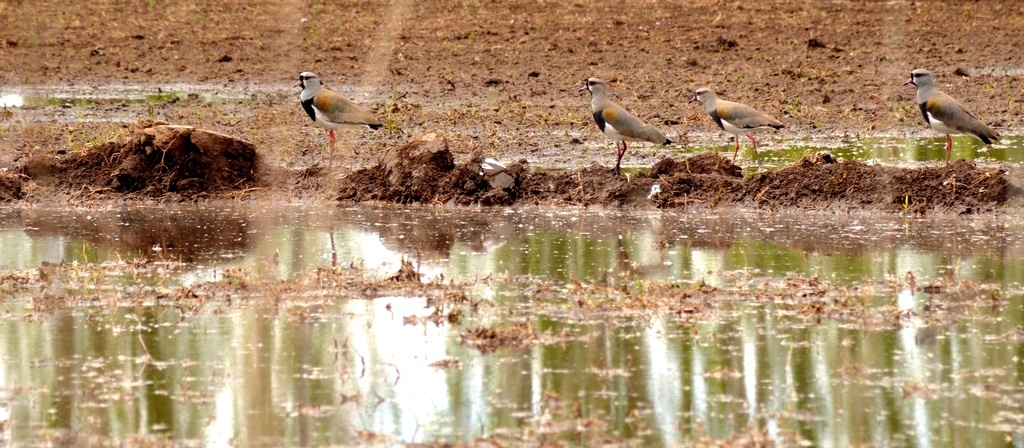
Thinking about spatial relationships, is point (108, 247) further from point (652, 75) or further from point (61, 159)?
point (652, 75)

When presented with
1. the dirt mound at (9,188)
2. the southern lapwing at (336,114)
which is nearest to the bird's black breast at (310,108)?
the southern lapwing at (336,114)

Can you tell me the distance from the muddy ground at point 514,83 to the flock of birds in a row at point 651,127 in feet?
1.39

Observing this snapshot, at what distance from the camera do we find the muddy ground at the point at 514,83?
488 inches

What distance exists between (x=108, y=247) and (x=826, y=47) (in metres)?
11.9

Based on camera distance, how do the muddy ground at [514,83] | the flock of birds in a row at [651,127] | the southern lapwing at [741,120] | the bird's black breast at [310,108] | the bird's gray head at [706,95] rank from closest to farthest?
the muddy ground at [514,83] → the flock of birds in a row at [651,127] → the southern lapwing at [741,120] → the bird's black breast at [310,108] → the bird's gray head at [706,95]

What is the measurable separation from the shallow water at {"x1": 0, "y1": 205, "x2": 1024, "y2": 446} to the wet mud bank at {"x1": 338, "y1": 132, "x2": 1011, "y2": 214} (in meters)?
0.81

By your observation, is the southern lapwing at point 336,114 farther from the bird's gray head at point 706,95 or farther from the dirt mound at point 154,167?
the bird's gray head at point 706,95

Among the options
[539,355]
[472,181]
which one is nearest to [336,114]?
[472,181]

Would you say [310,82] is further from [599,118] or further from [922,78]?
[922,78]

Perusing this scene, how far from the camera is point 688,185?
479 inches

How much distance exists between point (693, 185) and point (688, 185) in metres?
0.05

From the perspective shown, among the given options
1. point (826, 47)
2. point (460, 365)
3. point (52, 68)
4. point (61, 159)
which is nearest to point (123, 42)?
point (52, 68)

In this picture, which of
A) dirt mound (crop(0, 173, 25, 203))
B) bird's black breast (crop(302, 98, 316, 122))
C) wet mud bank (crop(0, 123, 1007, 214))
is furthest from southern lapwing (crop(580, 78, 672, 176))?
dirt mound (crop(0, 173, 25, 203))

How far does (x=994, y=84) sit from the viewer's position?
56.0 feet
